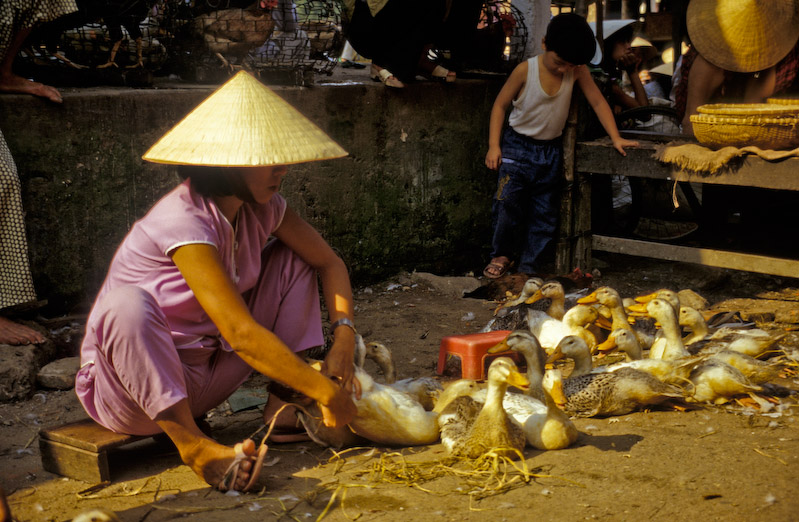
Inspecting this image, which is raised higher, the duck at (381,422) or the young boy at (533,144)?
the young boy at (533,144)

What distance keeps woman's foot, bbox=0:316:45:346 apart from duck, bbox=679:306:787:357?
3.55 meters

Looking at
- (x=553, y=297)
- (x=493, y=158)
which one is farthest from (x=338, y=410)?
(x=493, y=158)

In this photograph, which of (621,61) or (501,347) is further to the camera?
(621,61)

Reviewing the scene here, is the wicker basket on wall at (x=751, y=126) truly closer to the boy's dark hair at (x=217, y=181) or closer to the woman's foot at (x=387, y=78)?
the woman's foot at (x=387, y=78)

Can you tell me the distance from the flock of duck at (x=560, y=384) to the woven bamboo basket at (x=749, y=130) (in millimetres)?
1283

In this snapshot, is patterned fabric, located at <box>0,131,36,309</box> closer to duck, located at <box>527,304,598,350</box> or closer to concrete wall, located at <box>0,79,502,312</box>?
concrete wall, located at <box>0,79,502,312</box>

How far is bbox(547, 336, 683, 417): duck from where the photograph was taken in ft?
12.1

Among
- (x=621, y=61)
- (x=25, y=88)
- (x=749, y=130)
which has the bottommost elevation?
(x=749, y=130)

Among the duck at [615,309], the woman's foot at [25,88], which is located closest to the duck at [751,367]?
the duck at [615,309]

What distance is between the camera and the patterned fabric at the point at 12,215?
4.17 m

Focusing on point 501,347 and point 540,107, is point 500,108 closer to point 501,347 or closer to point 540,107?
point 540,107

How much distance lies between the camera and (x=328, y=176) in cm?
591

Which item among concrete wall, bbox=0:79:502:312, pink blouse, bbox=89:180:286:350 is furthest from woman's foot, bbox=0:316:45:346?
pink blouse, bbox=89:180:286:350

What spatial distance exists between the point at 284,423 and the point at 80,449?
2.66 ft
